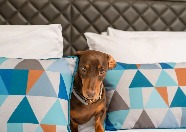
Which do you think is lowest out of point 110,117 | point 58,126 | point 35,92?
point 110,117

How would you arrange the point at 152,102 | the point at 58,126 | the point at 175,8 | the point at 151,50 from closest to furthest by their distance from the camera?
the point at 58,126, the point at 152,102, the point at 151,50, the point at 175,8

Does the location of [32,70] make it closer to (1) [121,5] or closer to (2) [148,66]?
(2) [148,66]

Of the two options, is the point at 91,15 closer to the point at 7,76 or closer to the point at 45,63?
the point at 45,63

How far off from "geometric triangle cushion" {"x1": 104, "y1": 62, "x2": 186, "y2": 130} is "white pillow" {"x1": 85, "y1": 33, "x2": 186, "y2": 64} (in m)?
0.16

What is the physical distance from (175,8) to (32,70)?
1.27m

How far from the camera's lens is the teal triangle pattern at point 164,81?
4.66 feet

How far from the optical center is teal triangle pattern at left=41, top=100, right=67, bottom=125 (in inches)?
43.6

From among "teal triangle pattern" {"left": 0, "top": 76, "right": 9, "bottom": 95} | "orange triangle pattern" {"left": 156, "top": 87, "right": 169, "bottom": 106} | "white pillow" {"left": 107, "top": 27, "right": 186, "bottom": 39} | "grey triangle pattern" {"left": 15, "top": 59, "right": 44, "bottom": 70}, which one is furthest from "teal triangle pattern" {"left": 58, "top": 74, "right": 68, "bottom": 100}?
"white pillow" {"left": 107, "top": 27, "right": 186, "bottom": 39}

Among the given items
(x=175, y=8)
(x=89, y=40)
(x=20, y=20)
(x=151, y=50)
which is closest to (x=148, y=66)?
(x=151, y=50)

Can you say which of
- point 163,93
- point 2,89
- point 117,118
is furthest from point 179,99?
point 2,89

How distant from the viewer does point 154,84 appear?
4.65ft

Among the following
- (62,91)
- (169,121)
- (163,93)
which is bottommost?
(169,121)

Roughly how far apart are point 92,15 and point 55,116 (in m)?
0.99

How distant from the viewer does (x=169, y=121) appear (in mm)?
1372
